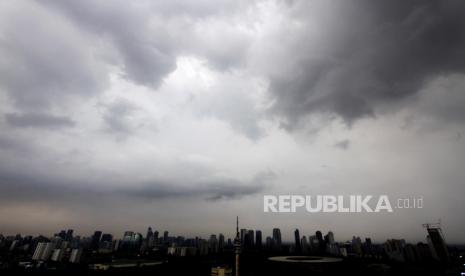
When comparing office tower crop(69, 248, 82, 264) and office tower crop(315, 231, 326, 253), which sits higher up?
office tower crop(315, 231, 326, 253)

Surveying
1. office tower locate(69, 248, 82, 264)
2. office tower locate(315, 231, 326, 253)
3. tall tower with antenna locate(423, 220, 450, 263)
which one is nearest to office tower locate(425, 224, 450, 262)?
tall tower with antenna locate(423, 220, 450, 263)

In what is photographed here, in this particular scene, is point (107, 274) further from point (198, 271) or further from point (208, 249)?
point (208, 249)

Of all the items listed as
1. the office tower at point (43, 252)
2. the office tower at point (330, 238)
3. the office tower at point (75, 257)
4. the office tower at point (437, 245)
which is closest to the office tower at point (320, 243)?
the office tower at point (330, 238)

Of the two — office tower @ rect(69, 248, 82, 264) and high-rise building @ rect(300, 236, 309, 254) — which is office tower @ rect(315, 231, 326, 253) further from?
office tower @ rect(69, 248, 82, 264)

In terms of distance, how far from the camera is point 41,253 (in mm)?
133375

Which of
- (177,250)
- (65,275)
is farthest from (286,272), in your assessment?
(177,250)

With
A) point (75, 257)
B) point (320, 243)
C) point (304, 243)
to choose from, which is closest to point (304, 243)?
point (304, 243)

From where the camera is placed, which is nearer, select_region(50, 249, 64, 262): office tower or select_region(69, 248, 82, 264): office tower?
select_region(69, 248, 82, 264): office tower

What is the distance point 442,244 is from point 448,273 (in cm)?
2591

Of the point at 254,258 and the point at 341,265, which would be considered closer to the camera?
the point at 341,265

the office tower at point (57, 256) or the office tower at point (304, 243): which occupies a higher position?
the office tower at point (304, 243)

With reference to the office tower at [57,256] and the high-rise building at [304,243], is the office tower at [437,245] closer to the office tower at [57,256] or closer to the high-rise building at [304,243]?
the high-rise building at [304,243]

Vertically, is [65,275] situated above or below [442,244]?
below

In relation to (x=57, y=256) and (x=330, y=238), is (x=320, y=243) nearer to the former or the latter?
(x=330, y=238)
